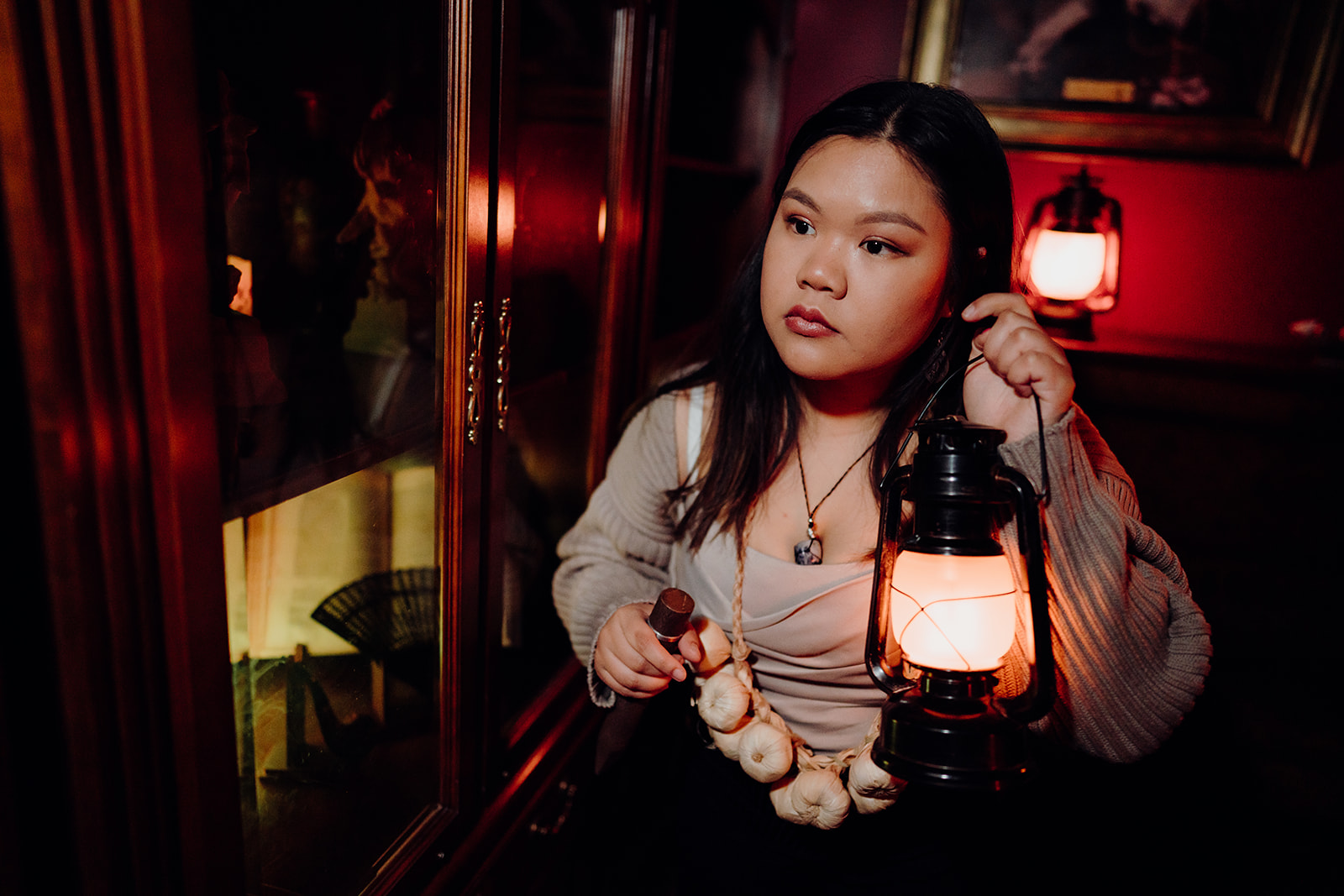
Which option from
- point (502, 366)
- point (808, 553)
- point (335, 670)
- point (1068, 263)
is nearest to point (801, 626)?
point (808, 553)

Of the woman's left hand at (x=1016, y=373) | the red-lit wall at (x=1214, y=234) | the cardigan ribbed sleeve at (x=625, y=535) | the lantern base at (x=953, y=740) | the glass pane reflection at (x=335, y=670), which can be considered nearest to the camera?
the lantern base at (x=953, y=740)

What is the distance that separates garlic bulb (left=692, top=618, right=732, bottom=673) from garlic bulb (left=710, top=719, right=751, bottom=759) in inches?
3.2

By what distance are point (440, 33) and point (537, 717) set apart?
1.10 meters

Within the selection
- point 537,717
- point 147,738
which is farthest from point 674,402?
point 147,738

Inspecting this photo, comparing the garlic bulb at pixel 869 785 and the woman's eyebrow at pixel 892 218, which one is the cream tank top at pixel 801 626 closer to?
the garlic bulb at pixel 869 785

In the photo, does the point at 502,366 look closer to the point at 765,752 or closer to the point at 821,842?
the point at 765,752

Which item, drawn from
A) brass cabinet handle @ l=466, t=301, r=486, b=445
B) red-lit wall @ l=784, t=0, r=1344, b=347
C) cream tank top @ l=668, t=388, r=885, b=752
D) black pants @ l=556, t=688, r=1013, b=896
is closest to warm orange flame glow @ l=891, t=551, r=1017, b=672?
cream tank top @ l=668, t=388, r=885, b=752

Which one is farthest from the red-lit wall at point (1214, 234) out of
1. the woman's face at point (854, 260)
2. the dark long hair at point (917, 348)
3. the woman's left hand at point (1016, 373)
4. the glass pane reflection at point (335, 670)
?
the glass pane reflection at point (335, 670)

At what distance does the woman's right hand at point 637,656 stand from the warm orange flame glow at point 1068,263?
166 cm

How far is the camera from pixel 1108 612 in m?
0.89

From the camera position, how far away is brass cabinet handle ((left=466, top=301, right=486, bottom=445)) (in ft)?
3.44

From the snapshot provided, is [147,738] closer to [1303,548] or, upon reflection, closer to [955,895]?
[955,895]

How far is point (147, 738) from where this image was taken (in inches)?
24.3

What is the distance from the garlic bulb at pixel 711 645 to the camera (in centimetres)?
108
